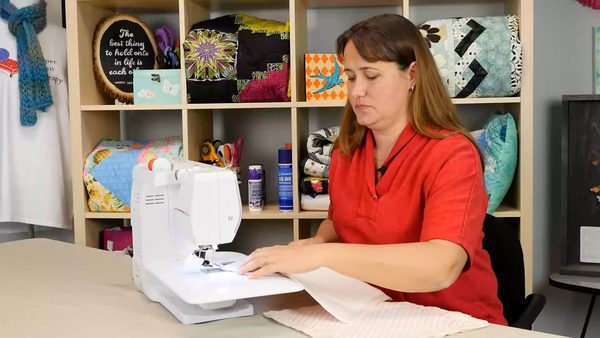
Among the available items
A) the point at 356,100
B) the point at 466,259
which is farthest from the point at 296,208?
the point at 466,259

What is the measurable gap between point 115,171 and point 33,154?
424 mm

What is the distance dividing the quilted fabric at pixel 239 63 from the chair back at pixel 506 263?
3.84 ft

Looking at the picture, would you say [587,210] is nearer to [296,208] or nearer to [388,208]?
[296,208]

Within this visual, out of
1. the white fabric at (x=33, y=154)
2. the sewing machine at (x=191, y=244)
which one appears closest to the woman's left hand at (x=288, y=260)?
the sewing machine at (x=191, y=244)

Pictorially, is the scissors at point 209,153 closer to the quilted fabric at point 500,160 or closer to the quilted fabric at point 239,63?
the quilted fabric at point 239,63

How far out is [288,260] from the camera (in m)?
1.32

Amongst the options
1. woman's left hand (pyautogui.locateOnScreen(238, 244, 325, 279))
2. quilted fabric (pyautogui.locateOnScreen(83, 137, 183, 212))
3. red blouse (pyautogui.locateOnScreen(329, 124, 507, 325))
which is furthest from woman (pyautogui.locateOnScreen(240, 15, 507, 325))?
quilted fabric (pyautogui.locateOnScreen(83, 137, 183, 212))

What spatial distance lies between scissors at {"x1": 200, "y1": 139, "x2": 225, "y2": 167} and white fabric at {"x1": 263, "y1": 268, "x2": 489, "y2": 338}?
1504 millimetres

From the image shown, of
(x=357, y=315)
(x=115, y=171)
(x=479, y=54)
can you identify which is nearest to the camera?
(x=357, y=315)

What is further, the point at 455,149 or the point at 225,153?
the point at 225,153

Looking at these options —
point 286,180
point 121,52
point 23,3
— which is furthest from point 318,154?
point 23,3

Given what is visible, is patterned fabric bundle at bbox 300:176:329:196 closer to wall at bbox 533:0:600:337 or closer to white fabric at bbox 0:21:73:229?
wall at bbox 533:0:600:337

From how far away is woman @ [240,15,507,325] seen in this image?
1434 mm

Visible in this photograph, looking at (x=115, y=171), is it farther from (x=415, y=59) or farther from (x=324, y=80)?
(x=415, y=59)
